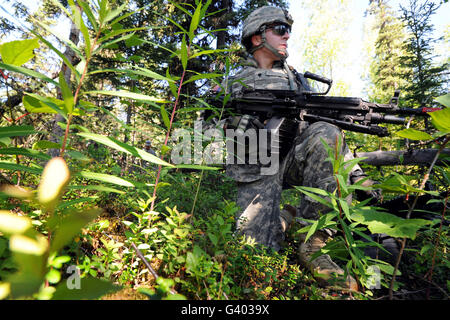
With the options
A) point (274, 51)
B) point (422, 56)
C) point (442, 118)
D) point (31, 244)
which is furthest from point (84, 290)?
point (422, 56)

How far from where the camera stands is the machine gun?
10.00ft

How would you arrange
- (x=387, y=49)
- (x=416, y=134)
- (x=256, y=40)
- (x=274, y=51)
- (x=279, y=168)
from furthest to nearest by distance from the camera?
(x=387, y=49) < (x=256, y=40) < (x=274, y=51) < (x=279, y=168) < (x=416, y=134)

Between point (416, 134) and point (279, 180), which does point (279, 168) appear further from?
point (416, 134)

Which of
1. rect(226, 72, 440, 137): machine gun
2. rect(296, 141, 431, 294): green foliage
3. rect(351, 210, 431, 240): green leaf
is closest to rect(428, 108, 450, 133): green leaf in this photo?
rect(296, 141, 431, 294): green foliage

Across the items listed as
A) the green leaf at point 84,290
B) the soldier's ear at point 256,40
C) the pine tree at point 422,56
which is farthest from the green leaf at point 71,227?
the pine tree at point 422,56

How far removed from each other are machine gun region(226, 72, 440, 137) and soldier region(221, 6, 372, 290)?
0.75 ft

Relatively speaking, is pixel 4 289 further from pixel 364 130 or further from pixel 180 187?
pixel 364 130

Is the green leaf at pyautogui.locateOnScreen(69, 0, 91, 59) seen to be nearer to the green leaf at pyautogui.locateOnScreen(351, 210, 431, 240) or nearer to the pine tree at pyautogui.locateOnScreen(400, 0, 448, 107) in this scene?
the green leaf at pyautogui.locateOnScreen(351, 210, 431, 240)

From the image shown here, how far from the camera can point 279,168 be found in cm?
343

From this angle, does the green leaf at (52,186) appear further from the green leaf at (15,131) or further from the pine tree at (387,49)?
the pine tree at (387,49)

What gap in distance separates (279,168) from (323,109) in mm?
1080

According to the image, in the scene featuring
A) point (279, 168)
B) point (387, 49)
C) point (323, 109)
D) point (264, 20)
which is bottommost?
point (279, 168)
